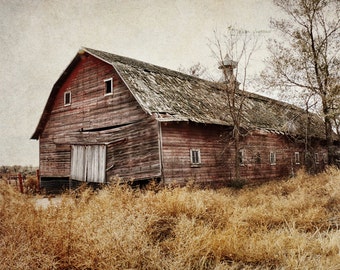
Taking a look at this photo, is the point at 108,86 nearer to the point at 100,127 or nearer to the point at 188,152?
the point at 100,127

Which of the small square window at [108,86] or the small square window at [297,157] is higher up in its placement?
the small square window at [108,86]

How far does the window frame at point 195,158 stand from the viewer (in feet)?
45.6

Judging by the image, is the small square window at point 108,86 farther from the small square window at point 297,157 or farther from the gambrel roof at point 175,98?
the small square window at point 297,157

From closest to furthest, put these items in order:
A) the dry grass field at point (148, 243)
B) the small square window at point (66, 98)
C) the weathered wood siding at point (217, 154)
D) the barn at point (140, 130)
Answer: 1. the dry grass field at point (148, 243)
2. the barn at point (140, 130)
3. the weathered wood siding at point (217, 154)
4. the small square window at point (66, 98)

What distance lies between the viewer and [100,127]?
1518 centimetres

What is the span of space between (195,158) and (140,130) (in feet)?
9.91

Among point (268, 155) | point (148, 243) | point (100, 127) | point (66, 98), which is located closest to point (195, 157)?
point (100, 127)

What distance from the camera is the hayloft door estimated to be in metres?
14.2

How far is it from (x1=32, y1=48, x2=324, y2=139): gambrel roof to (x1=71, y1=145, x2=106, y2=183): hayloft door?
354cm

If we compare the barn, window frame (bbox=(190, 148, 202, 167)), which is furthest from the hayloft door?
window frame (bbox=(190, 148, 202, 167))

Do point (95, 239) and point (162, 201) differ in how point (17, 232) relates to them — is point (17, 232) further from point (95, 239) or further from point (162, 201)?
point (162, 201)

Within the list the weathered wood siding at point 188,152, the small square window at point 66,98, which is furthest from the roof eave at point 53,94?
the weathered wood siding at point 188,152

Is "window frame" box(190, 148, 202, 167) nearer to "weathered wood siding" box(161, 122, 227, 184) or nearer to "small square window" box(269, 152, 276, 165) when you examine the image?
"weathered wood siding" box(161, 122, 227, 184)

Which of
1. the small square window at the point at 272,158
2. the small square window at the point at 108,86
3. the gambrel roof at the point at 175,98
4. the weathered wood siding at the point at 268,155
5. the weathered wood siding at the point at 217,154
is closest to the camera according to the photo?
the gambrel roof at the point at 175,98
